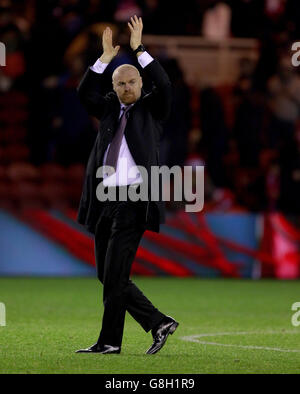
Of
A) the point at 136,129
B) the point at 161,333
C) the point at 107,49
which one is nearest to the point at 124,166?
the point at 136,129

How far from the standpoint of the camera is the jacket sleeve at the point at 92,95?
8430 millimetres

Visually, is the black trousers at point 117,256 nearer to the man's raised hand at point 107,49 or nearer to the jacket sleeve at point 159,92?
the jacket sleeve at point 159,92

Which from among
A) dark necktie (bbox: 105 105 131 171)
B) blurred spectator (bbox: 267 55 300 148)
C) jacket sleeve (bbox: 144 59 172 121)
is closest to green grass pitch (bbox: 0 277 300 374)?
dark necktie (bbox: 105 105 131 171)

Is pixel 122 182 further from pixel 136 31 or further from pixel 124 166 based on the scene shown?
pixel 136 31

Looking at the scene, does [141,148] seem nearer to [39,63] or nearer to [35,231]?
[35,231]

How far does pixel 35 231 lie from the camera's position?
16625mm

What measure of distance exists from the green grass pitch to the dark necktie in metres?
1.44

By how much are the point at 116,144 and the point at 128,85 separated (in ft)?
1.49

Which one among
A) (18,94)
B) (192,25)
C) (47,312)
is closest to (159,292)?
(47,312)

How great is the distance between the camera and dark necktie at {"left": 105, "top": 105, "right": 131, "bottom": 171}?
8.26 metres

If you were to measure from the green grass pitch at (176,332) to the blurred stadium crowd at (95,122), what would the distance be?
6.17 feet

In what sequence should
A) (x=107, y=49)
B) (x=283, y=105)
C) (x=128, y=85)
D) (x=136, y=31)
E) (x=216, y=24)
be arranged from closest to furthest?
(x=136, y=31), (x=128, y=85), (x=107, y=49), (x=283, y=105), (x=216, y=24)

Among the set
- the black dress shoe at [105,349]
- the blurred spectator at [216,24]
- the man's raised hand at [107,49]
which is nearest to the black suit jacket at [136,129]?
the man's raised hand at [107,49]

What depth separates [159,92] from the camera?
823 centimetres
